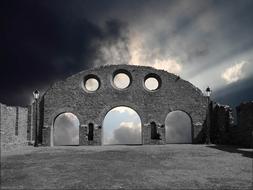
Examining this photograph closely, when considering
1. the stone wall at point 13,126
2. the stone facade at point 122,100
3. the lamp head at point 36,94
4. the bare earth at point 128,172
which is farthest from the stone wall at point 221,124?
the stone wall at point 13,126

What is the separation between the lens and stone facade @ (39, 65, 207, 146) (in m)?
22.8

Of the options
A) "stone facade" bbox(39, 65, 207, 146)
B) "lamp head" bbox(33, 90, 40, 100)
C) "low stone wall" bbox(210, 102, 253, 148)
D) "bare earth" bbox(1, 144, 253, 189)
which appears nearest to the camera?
"bare earth" bbox(1, 144, 253, 189)

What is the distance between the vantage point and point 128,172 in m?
10.1

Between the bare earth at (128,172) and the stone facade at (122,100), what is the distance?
952cm

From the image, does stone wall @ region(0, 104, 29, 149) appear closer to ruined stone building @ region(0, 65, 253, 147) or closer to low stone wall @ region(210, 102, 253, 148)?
ruined stone building @ region(0, 65, 253, 147)

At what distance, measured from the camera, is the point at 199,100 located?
23.3m

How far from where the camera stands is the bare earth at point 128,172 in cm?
876

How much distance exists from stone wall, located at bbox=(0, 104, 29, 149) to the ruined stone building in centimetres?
136

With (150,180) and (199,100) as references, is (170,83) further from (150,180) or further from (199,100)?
(150,180)

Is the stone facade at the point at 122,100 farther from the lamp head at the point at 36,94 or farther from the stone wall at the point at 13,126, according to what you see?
the stone wall at the point at 13,126

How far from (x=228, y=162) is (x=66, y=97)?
1361cm

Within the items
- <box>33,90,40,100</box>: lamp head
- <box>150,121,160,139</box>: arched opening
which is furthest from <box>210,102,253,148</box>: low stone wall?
<box>33,90,40,100</box>: lamp head

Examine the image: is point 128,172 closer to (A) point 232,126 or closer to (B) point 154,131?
(B) point 154,131

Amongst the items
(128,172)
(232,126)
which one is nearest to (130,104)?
(232,126)
